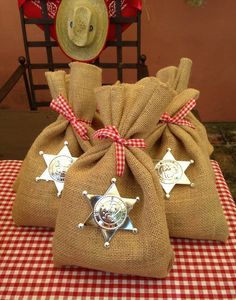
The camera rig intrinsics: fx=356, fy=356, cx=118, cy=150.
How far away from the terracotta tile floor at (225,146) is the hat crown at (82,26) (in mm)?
896

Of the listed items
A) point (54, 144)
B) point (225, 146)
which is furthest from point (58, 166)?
point (225, 146)

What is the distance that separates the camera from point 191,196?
65 centimetres

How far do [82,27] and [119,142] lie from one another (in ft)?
2.30

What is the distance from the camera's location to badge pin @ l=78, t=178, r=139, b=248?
569 millimetres

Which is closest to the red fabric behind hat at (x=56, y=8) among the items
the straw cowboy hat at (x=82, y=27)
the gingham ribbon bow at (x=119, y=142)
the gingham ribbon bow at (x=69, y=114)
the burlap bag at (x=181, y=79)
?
the straw cowboy hat at (x=82, y=27)

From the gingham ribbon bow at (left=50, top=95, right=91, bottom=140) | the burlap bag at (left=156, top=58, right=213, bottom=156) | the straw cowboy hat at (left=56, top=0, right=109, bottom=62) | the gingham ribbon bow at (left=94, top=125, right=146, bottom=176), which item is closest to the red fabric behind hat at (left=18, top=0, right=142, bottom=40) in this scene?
the straw cowboy hat at (left=56, top=0, right=109, bottom=62)

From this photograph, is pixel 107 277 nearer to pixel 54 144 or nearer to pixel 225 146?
pixel 54 144

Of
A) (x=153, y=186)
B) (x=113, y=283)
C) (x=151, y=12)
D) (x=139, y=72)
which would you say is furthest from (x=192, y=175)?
(x=151, y=12)

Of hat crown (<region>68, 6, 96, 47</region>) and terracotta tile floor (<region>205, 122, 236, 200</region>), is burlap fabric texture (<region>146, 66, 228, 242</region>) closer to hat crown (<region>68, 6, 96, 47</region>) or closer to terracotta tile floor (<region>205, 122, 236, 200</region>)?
hat crown (<region>68, 6, 96, 47</region>)

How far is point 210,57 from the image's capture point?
183 cm

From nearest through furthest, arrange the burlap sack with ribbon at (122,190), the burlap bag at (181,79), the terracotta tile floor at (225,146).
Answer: the burlap sack with ribbon at (122,190), the burlap bag at (181,79), the terracotta tile floor at (225,146)

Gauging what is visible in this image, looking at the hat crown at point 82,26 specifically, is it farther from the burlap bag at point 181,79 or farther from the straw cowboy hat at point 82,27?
the burlap bag at point 181,79

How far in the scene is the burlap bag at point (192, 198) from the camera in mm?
640

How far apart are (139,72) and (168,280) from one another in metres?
0.86
